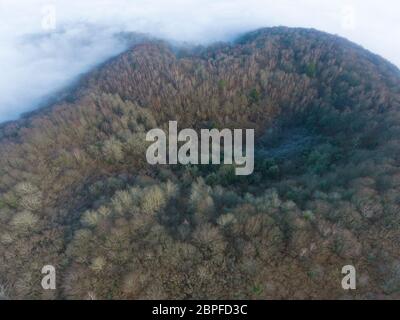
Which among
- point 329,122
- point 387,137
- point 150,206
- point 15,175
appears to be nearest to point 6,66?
point 15,175

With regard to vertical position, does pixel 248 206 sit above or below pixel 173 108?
below

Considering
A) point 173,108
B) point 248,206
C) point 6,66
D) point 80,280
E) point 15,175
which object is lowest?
point 80,280

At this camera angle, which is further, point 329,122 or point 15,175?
point 329,122

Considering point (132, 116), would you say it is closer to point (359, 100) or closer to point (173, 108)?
point (173, 108)
